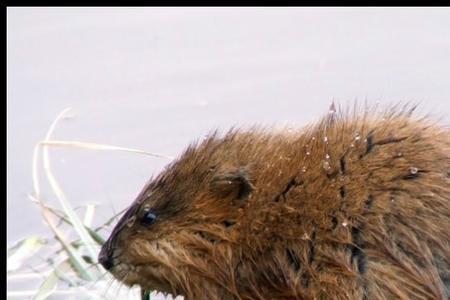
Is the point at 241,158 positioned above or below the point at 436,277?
above

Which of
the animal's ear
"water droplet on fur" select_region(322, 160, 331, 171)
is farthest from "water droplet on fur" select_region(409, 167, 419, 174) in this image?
the animal's ear

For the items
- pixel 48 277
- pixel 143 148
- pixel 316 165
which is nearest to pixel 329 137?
pixel 316 165

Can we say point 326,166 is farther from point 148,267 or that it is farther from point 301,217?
point 148,267

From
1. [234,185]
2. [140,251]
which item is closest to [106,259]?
[140,251]

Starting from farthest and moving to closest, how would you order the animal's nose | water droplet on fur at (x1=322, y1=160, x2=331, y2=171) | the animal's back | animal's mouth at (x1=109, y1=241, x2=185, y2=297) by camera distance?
1. the animal's nose
2. animal's mouth at (x1=109, y1=241, x2=185, y2=297)
3. water droplet on fur at (x1=322, y1=160, x2=331, y2=171)
4. the animal's back

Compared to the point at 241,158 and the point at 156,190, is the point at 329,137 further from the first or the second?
the point at 156,190

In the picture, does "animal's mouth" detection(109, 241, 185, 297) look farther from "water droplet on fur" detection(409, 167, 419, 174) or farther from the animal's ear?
"water droplet on fur" detection(409, 167, 419, 174)

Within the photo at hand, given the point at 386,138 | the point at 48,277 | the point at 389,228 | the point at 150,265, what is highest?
the point at 386,138

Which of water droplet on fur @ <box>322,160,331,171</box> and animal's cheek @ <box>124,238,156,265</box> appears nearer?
water droplet on fur @ <box>322,160,331,171</box>
